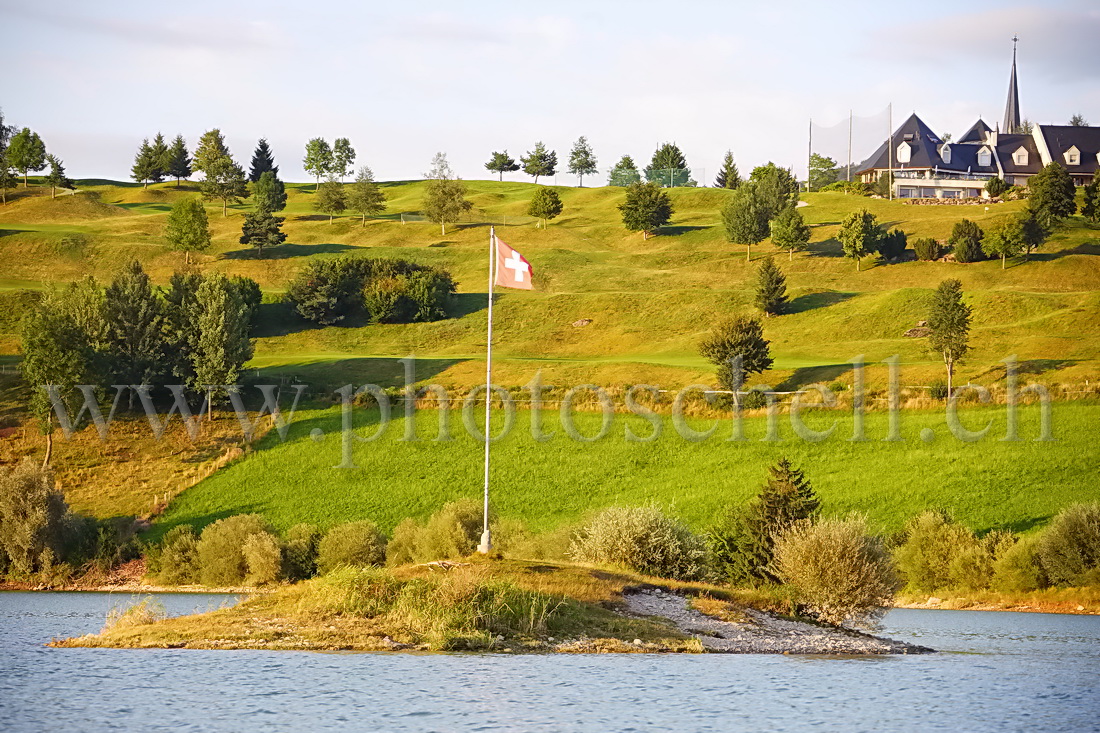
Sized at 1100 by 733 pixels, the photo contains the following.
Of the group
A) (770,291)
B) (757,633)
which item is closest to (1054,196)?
(770,291)

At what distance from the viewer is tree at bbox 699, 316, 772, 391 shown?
71438 millimetres

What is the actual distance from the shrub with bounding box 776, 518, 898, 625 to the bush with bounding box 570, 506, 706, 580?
18.4 ft

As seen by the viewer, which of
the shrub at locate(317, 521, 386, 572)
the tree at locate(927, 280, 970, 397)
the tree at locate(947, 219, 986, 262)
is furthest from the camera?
the tree at locate(947, 219, 986, 262)

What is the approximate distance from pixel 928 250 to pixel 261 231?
66472 millimetres

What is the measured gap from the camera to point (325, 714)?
23.3 meters

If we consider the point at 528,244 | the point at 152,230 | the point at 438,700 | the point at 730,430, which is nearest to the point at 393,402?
the point at 730,430

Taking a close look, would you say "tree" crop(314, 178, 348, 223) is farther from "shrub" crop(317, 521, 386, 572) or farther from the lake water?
the lake water

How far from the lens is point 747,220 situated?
126062 millimetres

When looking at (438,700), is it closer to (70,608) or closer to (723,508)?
(70,608)

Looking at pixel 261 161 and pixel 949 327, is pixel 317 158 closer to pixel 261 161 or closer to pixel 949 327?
pixel 261 161

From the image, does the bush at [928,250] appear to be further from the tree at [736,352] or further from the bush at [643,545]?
the bush at [643,545]

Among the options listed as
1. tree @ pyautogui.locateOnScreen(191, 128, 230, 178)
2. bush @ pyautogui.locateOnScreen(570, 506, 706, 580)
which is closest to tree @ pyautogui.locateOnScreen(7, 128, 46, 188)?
tree @ pyautogui.locateOnScreen(191, 128, 230, 178)

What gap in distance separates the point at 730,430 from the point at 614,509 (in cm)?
2683

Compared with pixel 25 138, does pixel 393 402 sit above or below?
below
